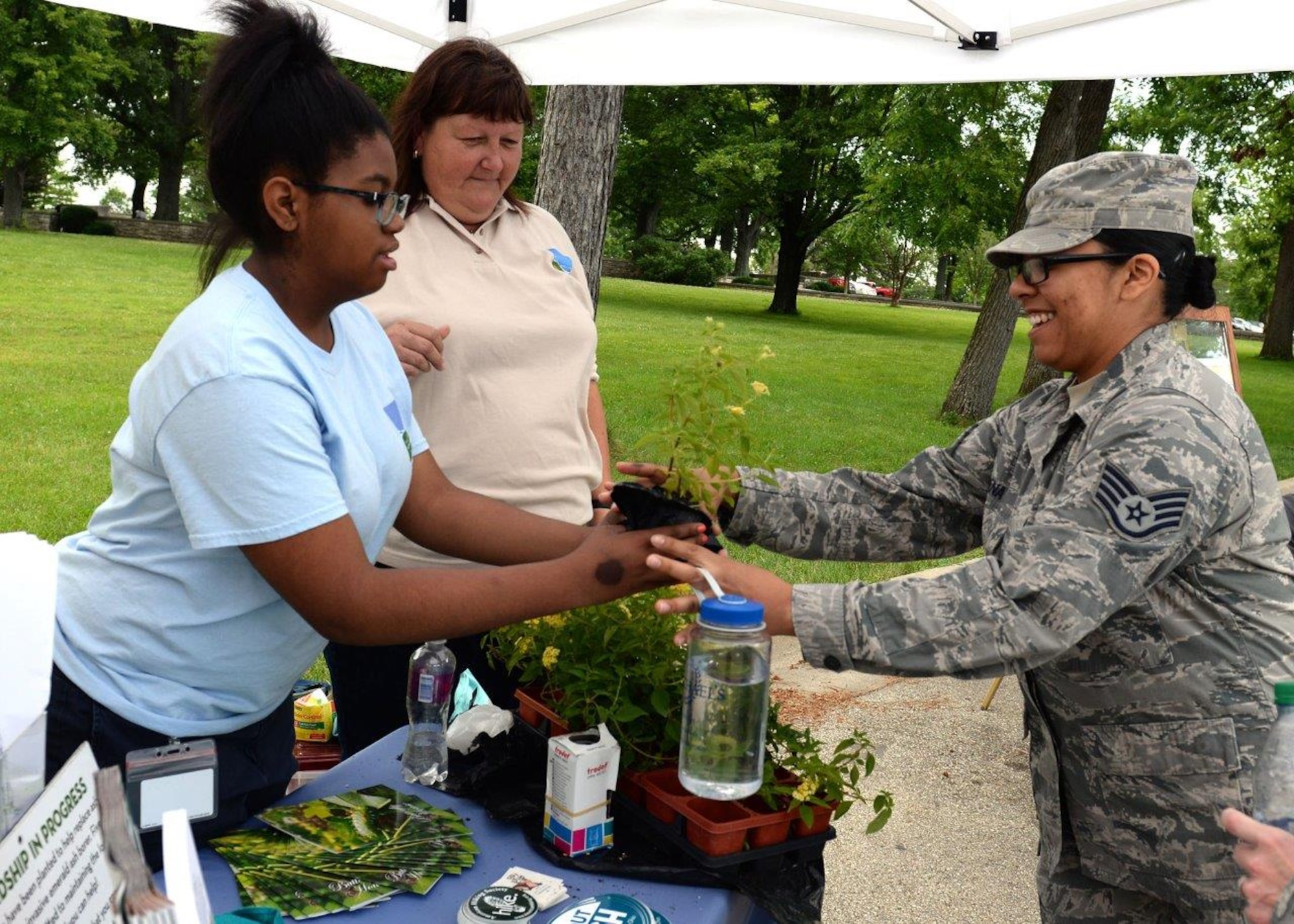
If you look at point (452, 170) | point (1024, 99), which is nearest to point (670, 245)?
point (1024, 99)

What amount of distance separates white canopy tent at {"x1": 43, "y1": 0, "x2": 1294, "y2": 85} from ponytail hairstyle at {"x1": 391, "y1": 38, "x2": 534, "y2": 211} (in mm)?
1003

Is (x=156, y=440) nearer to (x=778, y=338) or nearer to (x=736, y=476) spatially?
(x=736, y=476)

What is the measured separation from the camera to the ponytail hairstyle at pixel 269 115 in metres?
1.76

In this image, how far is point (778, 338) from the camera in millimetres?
21719

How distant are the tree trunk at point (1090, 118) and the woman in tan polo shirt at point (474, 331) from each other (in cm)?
1023

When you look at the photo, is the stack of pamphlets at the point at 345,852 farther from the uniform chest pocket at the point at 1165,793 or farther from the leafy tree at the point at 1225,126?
the leafy tree at the point at 1225,126

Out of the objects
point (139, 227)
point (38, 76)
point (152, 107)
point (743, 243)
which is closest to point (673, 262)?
point (743, 243)

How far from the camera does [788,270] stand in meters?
28.1

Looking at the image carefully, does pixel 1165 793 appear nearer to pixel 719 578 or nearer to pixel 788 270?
pixel 719 578

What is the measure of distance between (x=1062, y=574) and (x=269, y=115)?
4.81 ft

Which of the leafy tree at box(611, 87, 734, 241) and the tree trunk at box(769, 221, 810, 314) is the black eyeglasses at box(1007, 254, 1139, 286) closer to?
the leafy tree at box(611, 87, 734, 241)

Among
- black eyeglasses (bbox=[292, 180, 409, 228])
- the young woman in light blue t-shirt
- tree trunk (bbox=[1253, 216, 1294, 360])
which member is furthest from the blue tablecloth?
tree trunk (bbox=[1253, 216, 1294, 360])

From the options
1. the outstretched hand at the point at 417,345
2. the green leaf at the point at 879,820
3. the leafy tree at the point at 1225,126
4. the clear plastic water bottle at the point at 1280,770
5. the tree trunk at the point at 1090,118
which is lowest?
the green leaf at the point at 879,820

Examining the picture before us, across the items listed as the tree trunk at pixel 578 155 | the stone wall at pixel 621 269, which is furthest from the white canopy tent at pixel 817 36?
the stone wall at pixel 621 269
